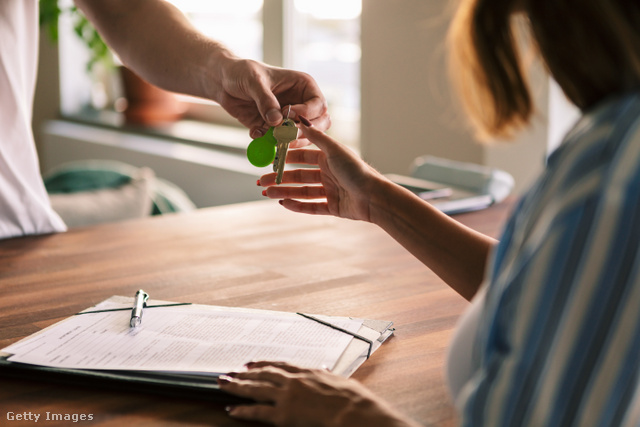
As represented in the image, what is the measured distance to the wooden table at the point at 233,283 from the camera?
872 millimetres

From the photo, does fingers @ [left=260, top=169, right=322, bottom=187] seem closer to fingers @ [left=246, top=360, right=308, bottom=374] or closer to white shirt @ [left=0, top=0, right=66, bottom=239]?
fingers @ [left=246, top=360, right=308, bottom=374]

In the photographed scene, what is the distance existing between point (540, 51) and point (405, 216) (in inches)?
18.4

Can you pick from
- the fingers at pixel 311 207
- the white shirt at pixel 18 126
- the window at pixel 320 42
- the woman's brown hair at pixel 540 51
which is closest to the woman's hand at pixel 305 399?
the woman's brown hair at pixel 540 51

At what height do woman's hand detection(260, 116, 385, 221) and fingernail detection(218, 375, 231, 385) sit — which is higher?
woman's hand detection(260, 116, 385, 221)

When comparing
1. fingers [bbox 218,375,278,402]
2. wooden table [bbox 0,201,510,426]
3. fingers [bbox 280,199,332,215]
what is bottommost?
wooden table [bbox 0,201,510,426]

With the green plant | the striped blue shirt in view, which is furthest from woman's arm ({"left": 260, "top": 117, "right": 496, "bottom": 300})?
the green plant

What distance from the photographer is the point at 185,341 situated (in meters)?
1.00

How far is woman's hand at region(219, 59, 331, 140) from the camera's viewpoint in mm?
1307

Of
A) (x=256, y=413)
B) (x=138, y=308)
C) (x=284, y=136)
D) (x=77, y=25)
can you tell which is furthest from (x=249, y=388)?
(x=77, y=25)

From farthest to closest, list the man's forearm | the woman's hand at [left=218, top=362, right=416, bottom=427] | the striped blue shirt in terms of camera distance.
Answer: the man's forearm < the woman's hand at [left=218, top=362, right=416, bottom=427] < the striped blue shirt

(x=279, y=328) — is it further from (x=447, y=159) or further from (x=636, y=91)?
(x=447, y=159)

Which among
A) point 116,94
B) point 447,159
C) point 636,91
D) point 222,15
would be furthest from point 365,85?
point 116,94

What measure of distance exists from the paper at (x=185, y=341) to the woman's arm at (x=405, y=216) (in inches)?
6.0

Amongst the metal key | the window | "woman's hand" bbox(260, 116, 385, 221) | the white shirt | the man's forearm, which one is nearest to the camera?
"woman's hand" bbox(260, 116, 385, 221)
